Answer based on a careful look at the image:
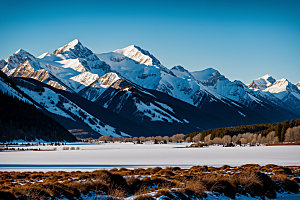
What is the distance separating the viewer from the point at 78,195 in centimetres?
2795

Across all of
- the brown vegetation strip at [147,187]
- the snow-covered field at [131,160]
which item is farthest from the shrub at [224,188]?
the snow-covered field at [131,160]

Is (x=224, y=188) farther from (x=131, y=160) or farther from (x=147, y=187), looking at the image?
(x=131, y=160)

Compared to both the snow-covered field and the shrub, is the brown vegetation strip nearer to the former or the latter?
the shrub

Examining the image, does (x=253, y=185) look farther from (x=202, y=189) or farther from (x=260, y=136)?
(x=260, y=136)

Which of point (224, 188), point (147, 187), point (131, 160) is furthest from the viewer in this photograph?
point (131, 160)

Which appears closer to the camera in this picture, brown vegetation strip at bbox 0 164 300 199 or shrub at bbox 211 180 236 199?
brown vegetation strip at bbox 0 164 300 199

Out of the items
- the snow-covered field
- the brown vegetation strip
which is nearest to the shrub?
the brown vegetation strip

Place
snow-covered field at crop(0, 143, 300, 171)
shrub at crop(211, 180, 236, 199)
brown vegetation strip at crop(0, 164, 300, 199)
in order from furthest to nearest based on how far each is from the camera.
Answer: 1. snow-covered field at crop(0, 143, 300, 171)
2. shrub at crop(211, 180, 236, 199)
3. brown vegetation strip at crop(0, 164, 300, 199)

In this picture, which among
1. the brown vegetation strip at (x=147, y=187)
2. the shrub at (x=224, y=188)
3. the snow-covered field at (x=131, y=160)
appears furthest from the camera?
the snow-covered field at (x=131, y=160)

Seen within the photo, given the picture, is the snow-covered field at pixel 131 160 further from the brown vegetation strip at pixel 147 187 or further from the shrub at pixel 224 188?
the shrub at pixel 224 188

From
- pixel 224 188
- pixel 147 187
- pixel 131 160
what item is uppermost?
pixel 131 160

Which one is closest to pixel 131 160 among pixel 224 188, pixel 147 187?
pixel 147 187

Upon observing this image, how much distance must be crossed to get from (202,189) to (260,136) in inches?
6867

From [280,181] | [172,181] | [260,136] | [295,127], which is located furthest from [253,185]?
[260,136]
